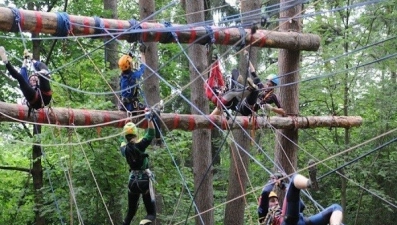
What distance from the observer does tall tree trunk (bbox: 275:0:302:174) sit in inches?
269

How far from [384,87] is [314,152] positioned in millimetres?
1641

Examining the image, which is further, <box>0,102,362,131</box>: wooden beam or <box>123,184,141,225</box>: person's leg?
<box>0,102,362,131</box>: wooden beam

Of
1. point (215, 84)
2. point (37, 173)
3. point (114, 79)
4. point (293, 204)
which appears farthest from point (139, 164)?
point (37, 173)

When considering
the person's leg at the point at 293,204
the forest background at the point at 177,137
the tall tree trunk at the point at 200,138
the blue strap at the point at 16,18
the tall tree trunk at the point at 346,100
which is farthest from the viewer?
the tall tree trunk at the point at 346,100

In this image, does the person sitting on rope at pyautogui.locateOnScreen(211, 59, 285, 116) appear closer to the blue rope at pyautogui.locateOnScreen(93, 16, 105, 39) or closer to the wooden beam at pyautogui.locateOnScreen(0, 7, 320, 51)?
the wooden beam at pyautogui.locateOnScreen(0, 7, 320, 51)

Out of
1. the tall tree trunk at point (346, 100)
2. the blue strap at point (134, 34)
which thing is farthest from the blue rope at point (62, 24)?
the tall tree trunk at point (346, 100)

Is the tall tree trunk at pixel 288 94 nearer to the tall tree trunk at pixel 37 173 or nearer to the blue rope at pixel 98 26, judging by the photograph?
the blue rope at pixel 98 26

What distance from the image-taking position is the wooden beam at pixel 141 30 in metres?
5.36

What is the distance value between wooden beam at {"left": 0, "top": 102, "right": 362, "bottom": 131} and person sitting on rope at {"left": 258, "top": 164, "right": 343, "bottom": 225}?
733 millimetres

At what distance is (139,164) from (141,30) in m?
1.33

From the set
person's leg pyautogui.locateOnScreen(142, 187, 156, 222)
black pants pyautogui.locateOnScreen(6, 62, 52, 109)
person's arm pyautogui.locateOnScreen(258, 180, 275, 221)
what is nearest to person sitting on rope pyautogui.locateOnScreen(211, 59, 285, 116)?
person's leg pyautogui.locateOnScreen(142, 187, 156, 222)

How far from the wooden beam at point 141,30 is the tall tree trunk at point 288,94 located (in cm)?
18

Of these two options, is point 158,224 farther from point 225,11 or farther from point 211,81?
point 225,11

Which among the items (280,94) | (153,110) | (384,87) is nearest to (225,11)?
(384,87)
